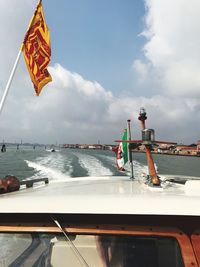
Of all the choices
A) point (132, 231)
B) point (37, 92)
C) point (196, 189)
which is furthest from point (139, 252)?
point (37, 92)

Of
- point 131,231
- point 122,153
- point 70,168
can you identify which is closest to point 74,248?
point 131,231

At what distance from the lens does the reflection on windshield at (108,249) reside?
1892 mm

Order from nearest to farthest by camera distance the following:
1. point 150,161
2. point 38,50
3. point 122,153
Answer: point 150,161
point 38,50
point 122,153

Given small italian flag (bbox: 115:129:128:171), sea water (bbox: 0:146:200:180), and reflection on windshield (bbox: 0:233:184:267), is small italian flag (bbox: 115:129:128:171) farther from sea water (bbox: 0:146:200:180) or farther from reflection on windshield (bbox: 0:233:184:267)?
reflection on windshield (bbox: 0:233:184:267)

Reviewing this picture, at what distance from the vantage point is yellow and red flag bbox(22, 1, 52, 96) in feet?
17.1

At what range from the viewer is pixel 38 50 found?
17.5ft

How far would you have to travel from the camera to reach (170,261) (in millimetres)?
1875

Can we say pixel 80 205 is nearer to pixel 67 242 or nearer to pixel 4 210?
pixel 67 242

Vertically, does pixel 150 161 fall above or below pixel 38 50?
below

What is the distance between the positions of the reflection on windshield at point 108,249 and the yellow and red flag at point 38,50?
3588 mm

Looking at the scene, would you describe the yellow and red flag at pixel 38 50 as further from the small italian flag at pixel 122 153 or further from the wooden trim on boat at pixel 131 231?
the small italian flag at pixel 122 153

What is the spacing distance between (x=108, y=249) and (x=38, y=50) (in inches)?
169

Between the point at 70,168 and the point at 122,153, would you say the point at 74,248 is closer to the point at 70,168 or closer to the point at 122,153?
the point at 122,153

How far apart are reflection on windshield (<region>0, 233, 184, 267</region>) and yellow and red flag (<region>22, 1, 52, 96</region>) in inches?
141
